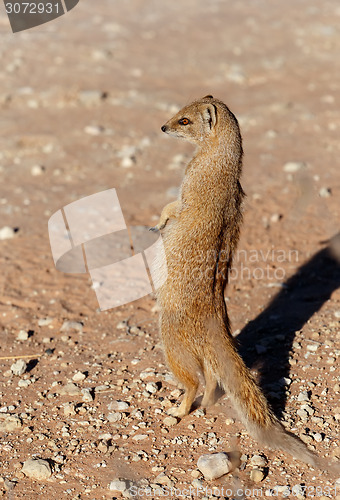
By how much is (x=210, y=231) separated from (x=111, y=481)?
1.43m

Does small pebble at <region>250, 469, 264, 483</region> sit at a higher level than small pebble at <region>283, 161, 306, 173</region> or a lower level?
higher

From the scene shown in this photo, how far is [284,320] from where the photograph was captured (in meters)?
4.77

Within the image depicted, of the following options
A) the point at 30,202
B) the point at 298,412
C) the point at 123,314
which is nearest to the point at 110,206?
the point at 30,202

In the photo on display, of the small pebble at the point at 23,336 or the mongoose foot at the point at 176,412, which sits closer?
the mongoose foot at the point at 176,412

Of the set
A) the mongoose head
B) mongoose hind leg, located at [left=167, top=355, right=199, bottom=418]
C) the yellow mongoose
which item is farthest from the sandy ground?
the mongoose head

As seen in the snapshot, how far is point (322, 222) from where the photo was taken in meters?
6.17

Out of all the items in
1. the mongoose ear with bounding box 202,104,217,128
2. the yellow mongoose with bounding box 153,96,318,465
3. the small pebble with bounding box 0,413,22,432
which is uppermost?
the mongoose ear with bounding box 202,104,217,128

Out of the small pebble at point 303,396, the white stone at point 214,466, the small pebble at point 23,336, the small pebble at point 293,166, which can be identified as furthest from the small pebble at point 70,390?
the small pebble at point 293,166

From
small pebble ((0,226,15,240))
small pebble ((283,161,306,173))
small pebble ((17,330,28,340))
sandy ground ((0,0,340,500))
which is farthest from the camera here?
small pebble ((283,161,306,173))

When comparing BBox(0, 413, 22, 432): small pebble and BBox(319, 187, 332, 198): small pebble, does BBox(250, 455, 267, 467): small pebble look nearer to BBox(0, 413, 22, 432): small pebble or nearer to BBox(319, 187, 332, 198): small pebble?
BBox(0, 413, 22, 432): small pebble

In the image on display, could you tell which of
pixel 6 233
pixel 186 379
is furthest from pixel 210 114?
pixel 6 233

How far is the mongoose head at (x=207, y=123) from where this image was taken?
3.87 meters

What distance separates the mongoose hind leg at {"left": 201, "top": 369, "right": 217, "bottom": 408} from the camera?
3.75 m

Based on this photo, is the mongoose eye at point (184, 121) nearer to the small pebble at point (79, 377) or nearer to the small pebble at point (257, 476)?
the small pebble at point (79, 377)
